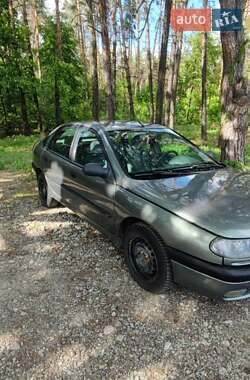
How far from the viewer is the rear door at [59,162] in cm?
426

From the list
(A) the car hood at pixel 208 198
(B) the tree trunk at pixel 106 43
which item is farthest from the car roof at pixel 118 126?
(B) the tree trunk at pixel 106 43

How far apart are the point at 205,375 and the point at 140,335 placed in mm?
566

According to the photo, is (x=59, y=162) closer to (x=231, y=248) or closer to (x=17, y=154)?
(x=231, y=248)

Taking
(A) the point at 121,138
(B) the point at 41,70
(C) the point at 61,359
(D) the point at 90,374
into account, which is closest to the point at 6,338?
(C) the point at 61,359

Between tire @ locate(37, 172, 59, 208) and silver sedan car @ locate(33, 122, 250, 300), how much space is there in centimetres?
43

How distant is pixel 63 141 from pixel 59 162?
35 cm

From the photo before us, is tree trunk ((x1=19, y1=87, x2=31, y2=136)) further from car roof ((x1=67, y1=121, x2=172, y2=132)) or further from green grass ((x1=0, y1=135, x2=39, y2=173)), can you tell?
car roof ((x1=67, y1=121, x2=172, y2=132))

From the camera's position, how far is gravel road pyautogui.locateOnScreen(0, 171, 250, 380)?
2.22 metres

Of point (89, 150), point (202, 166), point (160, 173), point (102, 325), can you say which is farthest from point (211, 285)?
point (89, 150)

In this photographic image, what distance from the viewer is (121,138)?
147 inches

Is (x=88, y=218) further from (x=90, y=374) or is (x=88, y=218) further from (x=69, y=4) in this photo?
(x=69, y=4)

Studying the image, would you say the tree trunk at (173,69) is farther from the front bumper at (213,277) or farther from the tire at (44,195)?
the front bumper at (213,277)

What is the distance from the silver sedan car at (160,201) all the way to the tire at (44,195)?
0.43 m

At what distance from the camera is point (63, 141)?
455cm
